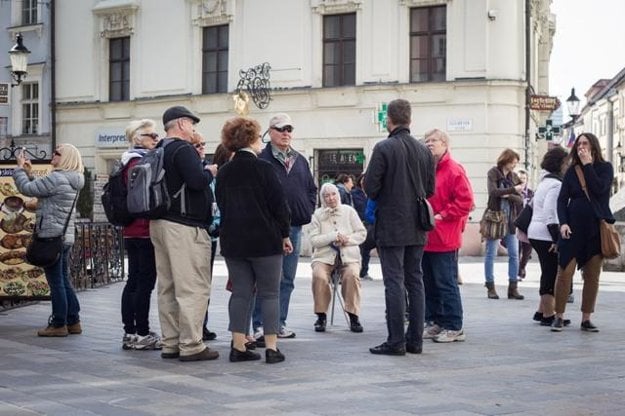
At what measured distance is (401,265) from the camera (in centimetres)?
905

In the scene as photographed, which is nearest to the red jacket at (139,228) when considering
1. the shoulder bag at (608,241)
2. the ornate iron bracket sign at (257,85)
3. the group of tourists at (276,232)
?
the group of tourists at (276,232)

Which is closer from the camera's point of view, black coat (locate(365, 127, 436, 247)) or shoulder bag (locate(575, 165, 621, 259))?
black coat (locate(365, 127, 436, 247))

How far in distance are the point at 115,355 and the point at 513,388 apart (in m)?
3.34

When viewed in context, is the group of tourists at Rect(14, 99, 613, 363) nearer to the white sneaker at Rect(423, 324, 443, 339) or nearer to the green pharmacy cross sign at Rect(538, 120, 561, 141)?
the white sneaker at Rect(423, 324, 443, 339)

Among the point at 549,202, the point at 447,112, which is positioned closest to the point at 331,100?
the point at 447,112

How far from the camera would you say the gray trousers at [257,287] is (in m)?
8.52

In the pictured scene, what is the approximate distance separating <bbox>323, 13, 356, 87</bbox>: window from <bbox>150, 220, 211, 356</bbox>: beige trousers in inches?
801

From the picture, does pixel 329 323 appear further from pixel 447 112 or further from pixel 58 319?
pixel 447 112

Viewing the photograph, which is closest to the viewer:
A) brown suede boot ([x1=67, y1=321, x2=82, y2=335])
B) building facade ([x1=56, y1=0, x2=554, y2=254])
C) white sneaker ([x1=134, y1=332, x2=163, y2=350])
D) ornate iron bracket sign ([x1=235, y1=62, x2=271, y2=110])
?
white sneaker ([x1=134, y1=332, x2=163, y2=350])

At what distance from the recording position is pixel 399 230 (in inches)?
354

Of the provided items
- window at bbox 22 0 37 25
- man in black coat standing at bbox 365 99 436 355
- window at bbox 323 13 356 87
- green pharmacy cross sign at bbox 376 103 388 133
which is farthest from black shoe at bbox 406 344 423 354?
window at bbox 22 0 37 25

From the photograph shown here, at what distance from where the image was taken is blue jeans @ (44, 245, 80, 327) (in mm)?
10211

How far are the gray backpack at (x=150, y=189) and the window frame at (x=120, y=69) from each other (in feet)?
81.1

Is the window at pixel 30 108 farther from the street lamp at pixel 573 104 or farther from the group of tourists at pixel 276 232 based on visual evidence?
the group of tourists at pixel 276 232
